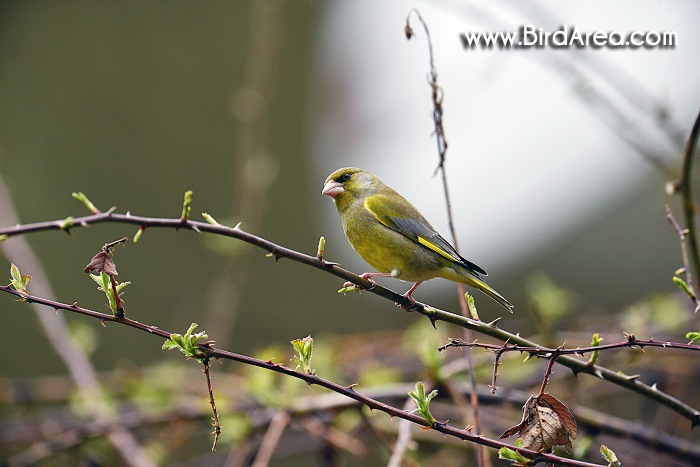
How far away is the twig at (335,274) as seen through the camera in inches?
54.0

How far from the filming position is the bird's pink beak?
287cm

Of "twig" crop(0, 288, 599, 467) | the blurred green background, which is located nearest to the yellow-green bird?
"twig" crop(0, 288, 599, 467)

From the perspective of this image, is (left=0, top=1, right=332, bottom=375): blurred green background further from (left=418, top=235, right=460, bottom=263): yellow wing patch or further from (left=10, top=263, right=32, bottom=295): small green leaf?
Result: (left=10, top=263, right=32, bottom=295): small green leaf

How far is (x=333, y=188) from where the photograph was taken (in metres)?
2.89

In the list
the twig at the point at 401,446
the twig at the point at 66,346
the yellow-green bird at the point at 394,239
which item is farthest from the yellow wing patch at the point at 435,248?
the twig at the point at 66,346

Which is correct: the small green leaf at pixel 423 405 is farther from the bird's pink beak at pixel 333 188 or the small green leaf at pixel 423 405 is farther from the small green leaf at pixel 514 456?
the bird's pink beak at pixel 333 188

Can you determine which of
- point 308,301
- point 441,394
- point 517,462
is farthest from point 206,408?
point 308,301

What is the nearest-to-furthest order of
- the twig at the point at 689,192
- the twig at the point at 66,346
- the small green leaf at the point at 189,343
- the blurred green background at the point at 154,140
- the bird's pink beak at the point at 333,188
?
the small green leaf at the point at 189,343 < the twig at the point at 689,192 < the bird's pink beak at the point at 333,188 < the twig at the point at 66,346 < the blurred green background at the point at 154,140

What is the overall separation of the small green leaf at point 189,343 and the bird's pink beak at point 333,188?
1.40 meters

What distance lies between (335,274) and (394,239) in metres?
1.11

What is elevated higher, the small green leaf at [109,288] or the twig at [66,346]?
the small green leaf at [109,288]

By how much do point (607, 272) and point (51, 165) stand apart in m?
5.09

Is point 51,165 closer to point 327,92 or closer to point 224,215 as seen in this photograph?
point 224,215

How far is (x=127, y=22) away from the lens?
6.17m
